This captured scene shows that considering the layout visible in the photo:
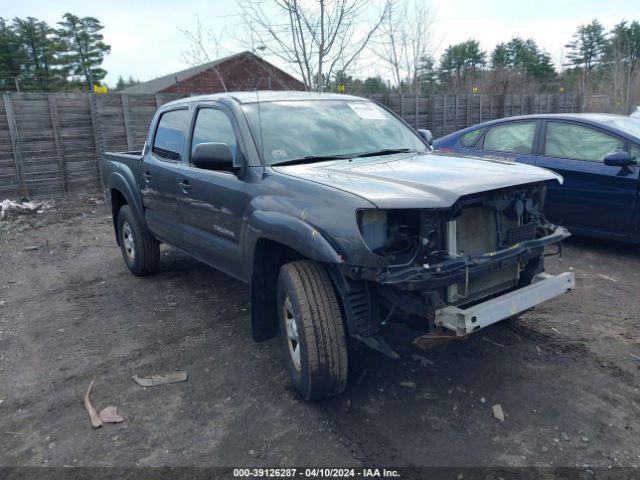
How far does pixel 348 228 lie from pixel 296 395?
1.24 m

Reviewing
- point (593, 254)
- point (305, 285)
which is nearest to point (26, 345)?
point (305, 285)

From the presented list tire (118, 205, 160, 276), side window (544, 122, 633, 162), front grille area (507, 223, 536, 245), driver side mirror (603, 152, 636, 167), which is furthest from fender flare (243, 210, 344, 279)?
side window (544, 122, 633, 162)

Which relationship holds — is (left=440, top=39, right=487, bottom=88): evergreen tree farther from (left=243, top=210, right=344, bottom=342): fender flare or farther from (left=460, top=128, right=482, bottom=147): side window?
(left=243, top=210, right=344, bottom=342): fender flare

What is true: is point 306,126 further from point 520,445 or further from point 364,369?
point 520,445

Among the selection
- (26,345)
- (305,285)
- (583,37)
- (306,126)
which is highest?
(583,37)

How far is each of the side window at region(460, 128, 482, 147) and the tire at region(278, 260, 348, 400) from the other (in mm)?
4813

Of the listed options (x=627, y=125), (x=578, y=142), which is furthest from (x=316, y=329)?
(x=627, y=125)

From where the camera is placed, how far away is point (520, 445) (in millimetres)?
2832

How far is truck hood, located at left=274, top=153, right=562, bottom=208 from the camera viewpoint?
113 inches

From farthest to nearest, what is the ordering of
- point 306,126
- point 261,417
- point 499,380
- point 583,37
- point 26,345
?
point 583,37, point 26,345, point 306,126, point 499,380, point 261,417

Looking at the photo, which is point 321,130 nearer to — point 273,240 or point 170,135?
point 273,240

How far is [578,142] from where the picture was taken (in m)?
6.18

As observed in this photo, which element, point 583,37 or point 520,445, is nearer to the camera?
point 520,445

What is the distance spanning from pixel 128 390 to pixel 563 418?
278 centimetres
